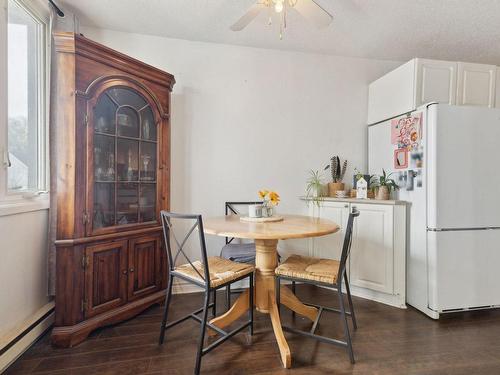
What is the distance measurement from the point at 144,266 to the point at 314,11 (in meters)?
2.23

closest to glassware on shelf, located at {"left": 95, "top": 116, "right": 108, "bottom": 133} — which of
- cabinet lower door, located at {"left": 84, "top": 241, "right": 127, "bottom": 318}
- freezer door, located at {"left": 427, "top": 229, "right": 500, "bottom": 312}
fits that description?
cabinet lower door, located at {"left": 84, "top": 241, "right": 127, "bottom": 318}

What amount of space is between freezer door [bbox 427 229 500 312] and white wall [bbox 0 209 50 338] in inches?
117

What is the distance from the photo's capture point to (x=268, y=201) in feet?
6.77

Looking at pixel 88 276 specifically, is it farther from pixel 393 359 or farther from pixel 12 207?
pixel 393 359

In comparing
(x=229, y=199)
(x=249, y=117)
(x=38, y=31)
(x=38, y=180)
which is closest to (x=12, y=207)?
(x=38, y=180)

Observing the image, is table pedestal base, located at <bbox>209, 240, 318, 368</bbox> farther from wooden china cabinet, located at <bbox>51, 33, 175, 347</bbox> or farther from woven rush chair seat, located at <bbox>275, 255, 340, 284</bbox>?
wooden china cabinet, located at <bbox>51, 33, 175, 347</bbox>

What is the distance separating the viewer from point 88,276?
1853 mm

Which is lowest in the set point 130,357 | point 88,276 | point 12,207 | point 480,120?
point 130,357

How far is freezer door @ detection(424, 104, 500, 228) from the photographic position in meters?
2.10

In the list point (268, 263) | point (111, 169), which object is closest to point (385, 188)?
point (268, 263)

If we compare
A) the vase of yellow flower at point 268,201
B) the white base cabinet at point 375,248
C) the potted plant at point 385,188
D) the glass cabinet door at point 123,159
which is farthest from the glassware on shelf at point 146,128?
the potted plant at point 385,188

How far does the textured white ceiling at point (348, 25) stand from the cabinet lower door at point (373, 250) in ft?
5.23

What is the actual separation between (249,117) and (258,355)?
210 cm

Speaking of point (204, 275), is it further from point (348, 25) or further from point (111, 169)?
point (348, 25)
